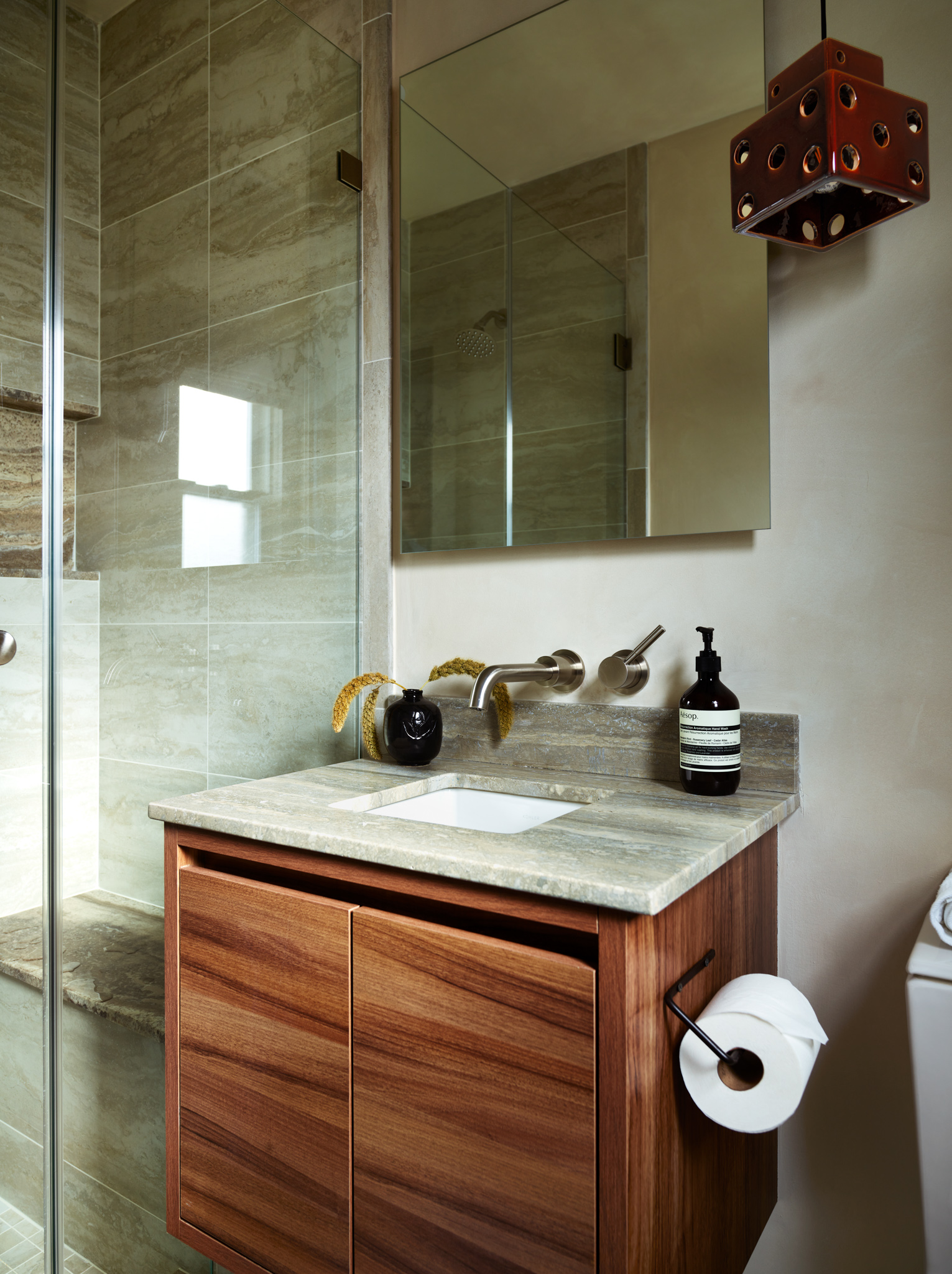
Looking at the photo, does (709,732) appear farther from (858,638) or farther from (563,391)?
(563,391)

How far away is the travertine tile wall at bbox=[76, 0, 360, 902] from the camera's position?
4.64 feet

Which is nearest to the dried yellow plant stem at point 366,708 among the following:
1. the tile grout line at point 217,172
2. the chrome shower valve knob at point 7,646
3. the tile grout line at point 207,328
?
the chrome shower valve knob at point 7,646

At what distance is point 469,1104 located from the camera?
79 centimetres

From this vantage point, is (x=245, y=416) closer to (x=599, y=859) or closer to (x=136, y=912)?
(x=136, y=912)

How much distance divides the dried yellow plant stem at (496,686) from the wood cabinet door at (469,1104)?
1.63 feet

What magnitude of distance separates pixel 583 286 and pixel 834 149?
504 millimetres

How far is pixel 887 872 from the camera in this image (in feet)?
3.39

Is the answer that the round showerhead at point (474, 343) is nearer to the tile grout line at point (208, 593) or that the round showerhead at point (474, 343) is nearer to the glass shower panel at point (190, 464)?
the glass shower panel at point (190, 464)

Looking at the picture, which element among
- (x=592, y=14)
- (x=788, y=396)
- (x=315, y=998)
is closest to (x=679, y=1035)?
(x=315, y=998)

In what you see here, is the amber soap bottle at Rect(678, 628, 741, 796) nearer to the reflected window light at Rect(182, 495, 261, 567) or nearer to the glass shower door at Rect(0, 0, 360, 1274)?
the glass shower door at Rect(0, 0, 360, 1274)

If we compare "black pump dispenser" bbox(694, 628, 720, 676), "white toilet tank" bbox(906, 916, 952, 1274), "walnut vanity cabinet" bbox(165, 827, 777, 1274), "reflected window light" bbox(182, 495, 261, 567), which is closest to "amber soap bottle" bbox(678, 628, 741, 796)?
"black pump dispenser" bbox(694, 628, 720, 676)

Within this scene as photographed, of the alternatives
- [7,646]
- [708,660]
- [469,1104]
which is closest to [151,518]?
[7,646]

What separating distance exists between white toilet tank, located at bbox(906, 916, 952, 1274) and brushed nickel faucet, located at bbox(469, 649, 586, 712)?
24.0 inches

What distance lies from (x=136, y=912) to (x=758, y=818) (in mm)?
1059
